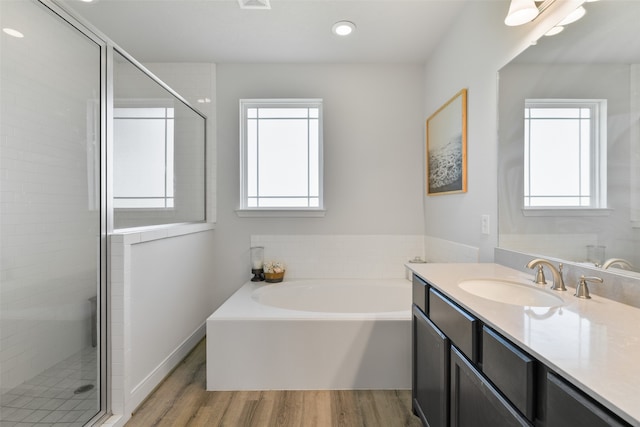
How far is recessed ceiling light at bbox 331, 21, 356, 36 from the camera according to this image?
2352 mm

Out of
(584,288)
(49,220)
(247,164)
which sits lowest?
(584,288)

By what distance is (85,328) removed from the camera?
1539mm

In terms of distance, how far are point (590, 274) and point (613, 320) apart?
1.23 feet

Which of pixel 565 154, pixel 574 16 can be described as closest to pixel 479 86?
pixel 574 16

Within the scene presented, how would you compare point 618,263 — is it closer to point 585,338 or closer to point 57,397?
point 585,338

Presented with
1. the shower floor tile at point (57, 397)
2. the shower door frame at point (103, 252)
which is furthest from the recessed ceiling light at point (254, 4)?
the shower floor tile at point (57, 397)

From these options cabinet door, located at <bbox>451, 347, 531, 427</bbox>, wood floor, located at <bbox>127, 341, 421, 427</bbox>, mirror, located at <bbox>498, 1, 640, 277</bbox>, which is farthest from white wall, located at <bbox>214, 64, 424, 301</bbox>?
cabinet door, located at <bbox>451, 347, 531, 427</bbox>

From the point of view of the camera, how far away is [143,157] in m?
2.07

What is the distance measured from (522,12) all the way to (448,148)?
3.52 ft

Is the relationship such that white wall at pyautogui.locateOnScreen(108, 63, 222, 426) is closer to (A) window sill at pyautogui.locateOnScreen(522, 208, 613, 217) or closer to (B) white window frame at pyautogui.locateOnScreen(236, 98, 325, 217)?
(B) white window frame at pyautogui.locateOnScreen(236, 98, 325, 217)

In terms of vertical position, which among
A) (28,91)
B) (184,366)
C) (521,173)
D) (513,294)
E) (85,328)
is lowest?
(184,366)

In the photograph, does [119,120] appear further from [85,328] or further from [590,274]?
[590,274]

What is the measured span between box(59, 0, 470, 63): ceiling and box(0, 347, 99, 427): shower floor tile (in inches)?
81.3

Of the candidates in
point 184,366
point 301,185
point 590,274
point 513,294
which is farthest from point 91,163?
point 590,274
